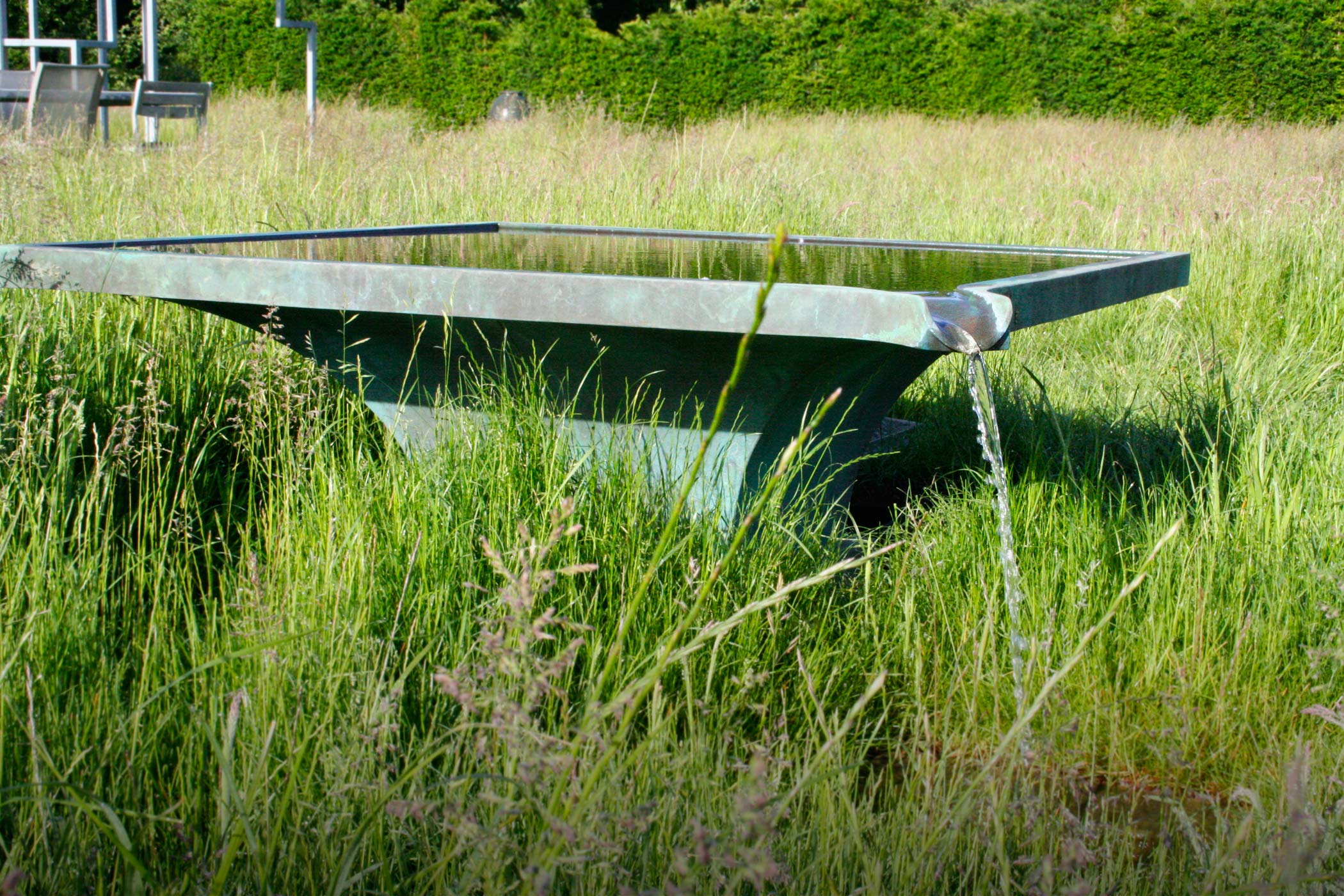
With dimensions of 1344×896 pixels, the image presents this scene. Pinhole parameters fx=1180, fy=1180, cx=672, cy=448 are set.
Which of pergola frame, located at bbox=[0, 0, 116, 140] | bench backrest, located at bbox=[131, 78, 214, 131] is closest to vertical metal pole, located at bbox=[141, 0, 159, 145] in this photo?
pergola frame, located at bbox=[0, 0, 116, 140]

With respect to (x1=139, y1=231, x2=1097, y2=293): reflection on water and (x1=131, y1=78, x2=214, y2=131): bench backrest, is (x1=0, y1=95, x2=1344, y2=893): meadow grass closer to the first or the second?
(x1=139, y1=231, x2=1097, y2=293): reflection on water

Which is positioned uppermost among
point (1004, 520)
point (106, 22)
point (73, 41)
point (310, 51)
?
point (106, 22)

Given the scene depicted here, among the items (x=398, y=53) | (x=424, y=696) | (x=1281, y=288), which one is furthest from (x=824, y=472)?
(x=398, y=53)

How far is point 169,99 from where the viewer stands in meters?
10.9

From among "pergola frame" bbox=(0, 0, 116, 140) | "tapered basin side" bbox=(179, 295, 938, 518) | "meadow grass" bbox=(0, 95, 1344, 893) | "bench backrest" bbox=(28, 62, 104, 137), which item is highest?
"pergola frame" bbox=(0, 0, 116, 140)

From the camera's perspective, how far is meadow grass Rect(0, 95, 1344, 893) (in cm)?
116

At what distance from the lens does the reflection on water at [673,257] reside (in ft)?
9.45

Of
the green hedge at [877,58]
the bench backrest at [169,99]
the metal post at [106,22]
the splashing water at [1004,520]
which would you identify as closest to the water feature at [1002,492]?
the splashing water at [1004,520]

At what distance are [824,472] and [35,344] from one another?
183 centimetres

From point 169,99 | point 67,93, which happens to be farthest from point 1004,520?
point 169,99

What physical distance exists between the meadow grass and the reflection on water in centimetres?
36

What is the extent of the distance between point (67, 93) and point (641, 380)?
8.90 meters

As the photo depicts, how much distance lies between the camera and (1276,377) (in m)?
3.89

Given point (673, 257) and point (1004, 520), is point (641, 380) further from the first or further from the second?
point (673, 257)
